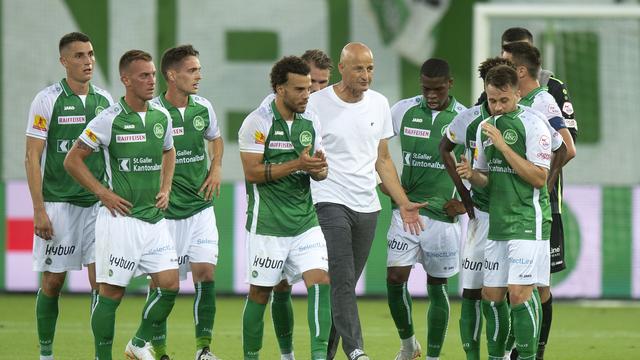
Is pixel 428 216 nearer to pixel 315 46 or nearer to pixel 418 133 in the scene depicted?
pixel 418 133

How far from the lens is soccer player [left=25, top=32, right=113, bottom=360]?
9.00 metres

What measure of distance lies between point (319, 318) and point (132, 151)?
4.96 feet

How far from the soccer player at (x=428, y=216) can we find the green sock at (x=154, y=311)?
168 centimetres

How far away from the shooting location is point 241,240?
14.1 meters

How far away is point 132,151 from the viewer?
8211mm

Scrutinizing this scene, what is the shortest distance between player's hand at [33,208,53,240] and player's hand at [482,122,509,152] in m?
2.95

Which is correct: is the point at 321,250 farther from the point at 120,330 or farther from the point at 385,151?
the point at 120,330

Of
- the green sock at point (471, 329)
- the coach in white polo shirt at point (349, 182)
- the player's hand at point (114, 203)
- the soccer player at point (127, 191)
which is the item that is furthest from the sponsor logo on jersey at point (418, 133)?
the player's hand at point (114, 203)

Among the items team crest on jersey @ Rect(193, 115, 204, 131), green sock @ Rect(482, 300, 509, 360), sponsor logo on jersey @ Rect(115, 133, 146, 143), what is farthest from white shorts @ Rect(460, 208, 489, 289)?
sponsor logo on jersey @ Rect(115, 133, 146, 143)

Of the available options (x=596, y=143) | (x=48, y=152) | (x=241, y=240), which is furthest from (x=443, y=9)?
(x=48, y=152)

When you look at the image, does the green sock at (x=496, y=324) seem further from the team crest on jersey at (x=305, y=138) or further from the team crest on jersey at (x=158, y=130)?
the team crest on jersey at (x=158, y=130)

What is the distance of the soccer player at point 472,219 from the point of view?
859cm

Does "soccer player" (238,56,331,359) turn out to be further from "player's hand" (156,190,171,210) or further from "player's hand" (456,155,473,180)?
"player's hand" (456,155,473,180)

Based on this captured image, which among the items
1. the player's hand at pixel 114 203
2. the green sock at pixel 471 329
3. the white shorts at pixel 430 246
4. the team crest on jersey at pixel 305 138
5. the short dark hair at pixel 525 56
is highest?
the short dark hair at pixel 525 56
